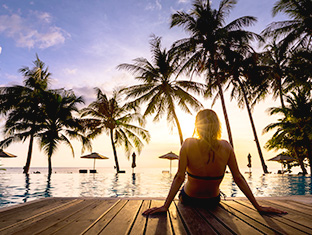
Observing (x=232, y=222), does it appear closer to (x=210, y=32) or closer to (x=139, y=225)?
(x=139, y=225)

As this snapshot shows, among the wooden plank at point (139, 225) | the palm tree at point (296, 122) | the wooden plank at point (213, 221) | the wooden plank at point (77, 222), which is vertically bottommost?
the wooden plank at point (213, 221)

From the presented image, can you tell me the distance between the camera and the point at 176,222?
2199 mm

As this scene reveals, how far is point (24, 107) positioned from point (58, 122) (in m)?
3.04

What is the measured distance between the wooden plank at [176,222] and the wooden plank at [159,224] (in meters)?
0.05

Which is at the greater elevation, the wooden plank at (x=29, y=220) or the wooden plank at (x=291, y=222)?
the wooden plank at (x=29, y=220)

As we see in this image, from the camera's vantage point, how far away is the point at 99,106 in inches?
898

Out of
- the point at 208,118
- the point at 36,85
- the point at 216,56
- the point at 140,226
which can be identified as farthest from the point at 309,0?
the point at 36,85

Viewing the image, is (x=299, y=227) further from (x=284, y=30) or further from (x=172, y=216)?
(x=284, y=30)

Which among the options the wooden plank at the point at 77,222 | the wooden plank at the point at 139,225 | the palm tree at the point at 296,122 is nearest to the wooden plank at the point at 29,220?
the wooden plank at the point at 77,222

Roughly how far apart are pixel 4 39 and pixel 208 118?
25.4ft

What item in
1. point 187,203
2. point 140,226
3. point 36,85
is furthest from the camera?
point 36,85

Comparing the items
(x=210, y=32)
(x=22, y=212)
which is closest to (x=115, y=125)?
(x=210, y=32)

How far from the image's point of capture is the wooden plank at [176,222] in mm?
1925

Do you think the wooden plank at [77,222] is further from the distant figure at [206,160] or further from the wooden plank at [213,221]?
the wooden plank at [213,221]
